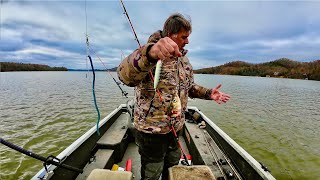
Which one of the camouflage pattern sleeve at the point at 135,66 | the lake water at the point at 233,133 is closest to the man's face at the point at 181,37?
the camouflage pattern sleeve at the point at 135,66

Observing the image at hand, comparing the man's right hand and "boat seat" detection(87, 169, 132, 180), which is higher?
the man's right hand

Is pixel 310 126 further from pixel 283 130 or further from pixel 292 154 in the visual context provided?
pixel 292 154

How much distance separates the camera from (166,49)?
1254mm

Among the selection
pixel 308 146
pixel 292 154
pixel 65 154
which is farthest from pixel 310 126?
pixel 65 154

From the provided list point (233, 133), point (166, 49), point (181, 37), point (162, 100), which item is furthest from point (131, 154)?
point (233, 133)

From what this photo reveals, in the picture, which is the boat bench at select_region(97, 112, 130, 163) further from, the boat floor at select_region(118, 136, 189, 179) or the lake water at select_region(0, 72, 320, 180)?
the lake water at select_region(0, 72, 320, 180)

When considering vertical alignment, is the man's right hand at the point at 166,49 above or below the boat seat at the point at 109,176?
above

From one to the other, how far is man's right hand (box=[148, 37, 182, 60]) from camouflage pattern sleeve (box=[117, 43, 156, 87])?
6.3 inches

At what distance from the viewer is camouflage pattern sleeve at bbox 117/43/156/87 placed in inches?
59.6

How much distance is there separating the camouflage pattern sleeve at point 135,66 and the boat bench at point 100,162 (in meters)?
2.72

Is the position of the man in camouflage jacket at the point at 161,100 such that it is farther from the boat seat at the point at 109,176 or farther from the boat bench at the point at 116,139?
the boat bench at the point at 116,139

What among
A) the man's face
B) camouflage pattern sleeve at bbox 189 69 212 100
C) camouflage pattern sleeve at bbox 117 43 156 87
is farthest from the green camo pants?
the man's face

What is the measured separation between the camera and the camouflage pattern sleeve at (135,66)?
151 centimetres

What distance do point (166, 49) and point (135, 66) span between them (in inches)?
17.5
